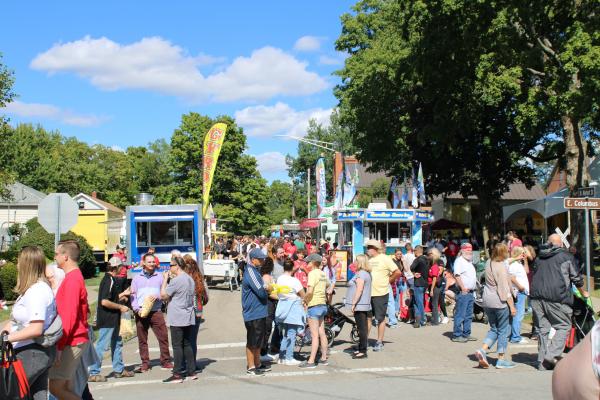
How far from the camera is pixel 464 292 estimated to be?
12414 millimetres

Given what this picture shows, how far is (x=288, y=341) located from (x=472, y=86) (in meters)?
18.9

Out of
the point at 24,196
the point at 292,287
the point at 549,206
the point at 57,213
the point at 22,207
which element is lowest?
the point at 292,287

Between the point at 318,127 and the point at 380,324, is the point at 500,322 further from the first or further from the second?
the point at 318,127

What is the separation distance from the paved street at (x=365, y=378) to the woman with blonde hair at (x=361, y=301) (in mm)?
282

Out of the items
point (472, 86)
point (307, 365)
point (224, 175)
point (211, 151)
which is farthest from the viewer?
point (224, 175)

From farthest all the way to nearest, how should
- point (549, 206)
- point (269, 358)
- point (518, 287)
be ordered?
point (549, 206) < point (518, 287) < point (269, 358)

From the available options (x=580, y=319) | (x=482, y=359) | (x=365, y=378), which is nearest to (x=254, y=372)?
(x=365, y=378)

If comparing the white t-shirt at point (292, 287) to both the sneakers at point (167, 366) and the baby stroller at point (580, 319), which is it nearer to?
the sneakers at point (167, 366)

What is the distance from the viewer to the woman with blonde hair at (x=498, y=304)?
9.90 metres

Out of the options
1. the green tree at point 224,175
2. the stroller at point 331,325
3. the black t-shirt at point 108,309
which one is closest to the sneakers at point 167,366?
the black t-shirt at point 108,309

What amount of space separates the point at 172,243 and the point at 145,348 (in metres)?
11.5

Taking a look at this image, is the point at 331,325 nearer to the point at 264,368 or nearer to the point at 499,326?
the point at 264,368

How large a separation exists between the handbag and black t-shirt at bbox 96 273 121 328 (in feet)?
14.5

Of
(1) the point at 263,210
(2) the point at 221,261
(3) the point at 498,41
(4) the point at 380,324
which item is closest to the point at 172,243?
(2) the point at 221,261
